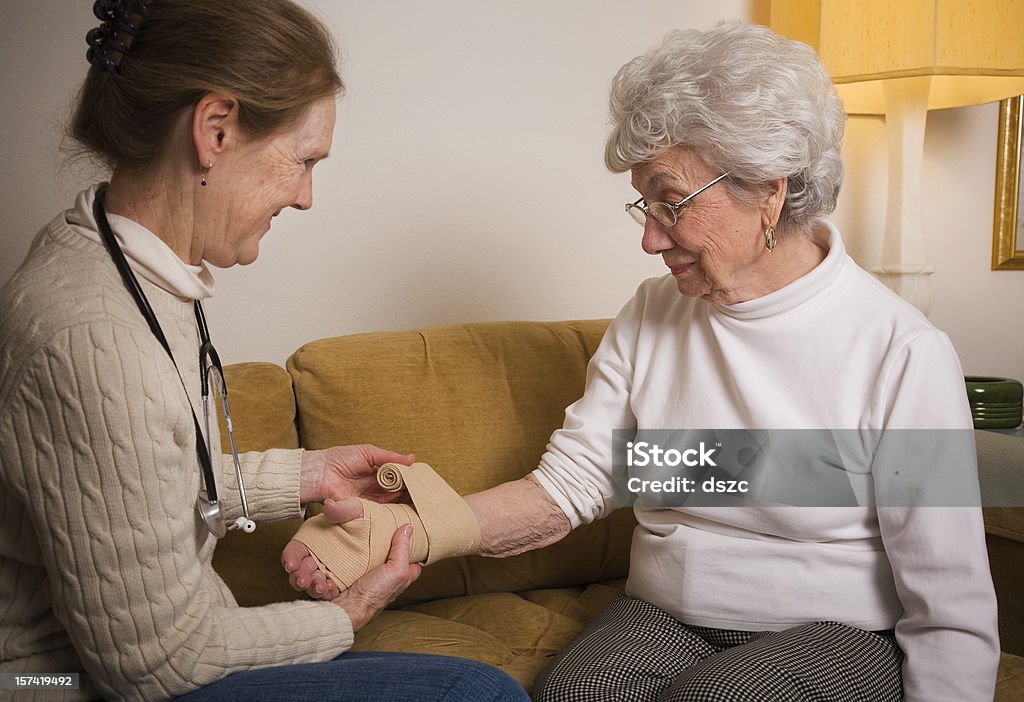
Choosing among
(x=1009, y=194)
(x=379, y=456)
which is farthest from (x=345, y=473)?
(x=1009, y=194)

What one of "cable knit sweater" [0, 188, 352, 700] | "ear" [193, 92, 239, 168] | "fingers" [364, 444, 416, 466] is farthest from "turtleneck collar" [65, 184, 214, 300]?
"fingers" [364, 444, 416, 466]

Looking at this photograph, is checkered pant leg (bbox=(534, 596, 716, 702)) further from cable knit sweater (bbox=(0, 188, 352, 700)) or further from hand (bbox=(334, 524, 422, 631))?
cable knit sweater (bbox=(0, 188, 352, 700))

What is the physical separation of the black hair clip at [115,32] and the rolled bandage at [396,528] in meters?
0.68

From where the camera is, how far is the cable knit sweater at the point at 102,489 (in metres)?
0.97

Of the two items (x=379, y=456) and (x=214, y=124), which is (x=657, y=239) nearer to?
(x=379, y=456)

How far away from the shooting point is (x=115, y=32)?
3.55ft

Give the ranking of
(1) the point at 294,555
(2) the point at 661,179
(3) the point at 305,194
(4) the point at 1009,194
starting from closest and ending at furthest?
(3) the point at 305,194
(1) the point at 294,555
(2) the point at 661,179
(4) the point at 1009,194

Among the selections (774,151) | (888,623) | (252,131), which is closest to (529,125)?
(774,151)

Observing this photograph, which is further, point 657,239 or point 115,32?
point 657,239

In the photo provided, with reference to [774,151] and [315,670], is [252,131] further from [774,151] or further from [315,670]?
[774,151]

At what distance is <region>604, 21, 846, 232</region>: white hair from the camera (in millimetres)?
1404

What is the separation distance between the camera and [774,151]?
1.41 metres

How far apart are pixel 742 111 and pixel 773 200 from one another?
0.49ft

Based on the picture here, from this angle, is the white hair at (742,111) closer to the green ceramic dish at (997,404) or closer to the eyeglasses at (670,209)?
the eyeglasses at (670,209)
